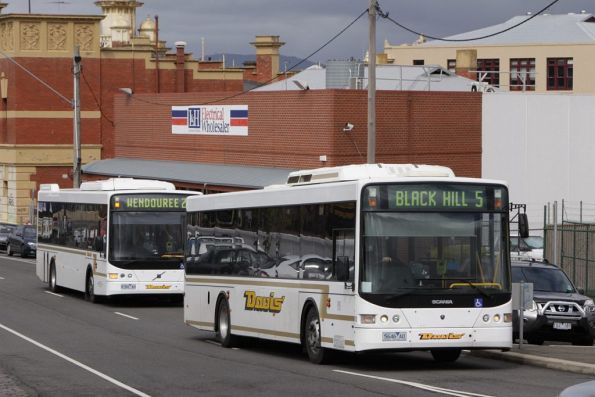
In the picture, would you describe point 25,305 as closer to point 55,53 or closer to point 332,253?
point 332,253

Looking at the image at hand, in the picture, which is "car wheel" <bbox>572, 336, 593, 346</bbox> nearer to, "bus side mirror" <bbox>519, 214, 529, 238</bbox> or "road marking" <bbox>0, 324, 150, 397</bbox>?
"bus side mirror" <bbox>519, 214, 529, 238</bbox>

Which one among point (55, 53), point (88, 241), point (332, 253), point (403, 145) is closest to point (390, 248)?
point (332, 253)

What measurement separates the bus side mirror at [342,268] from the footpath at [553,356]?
3268mm

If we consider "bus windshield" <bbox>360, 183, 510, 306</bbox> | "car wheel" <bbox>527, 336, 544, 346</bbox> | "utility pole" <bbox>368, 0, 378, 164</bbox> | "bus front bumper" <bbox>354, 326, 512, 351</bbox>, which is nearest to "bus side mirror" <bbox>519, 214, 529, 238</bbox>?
"bus windshield" <bbox>360, 183, 510, 306</bbox>

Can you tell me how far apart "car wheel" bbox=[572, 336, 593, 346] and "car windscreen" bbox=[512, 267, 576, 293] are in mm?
1108

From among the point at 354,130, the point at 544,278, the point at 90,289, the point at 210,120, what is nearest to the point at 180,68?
the point at 210,120

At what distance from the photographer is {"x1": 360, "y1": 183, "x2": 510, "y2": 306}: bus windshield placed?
1789 centimetres

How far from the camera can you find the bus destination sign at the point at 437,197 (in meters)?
18.1

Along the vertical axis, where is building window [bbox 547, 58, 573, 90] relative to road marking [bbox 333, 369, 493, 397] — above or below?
above

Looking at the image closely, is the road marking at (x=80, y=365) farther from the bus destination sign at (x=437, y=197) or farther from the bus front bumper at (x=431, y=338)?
the bus destination sign at (x=437, y=197)

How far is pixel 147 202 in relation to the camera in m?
33.0

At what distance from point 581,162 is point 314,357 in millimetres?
32092

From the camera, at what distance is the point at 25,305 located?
34.4 metres

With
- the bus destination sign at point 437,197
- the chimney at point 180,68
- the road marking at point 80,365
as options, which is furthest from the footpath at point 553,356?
the chimney at point 180,68
